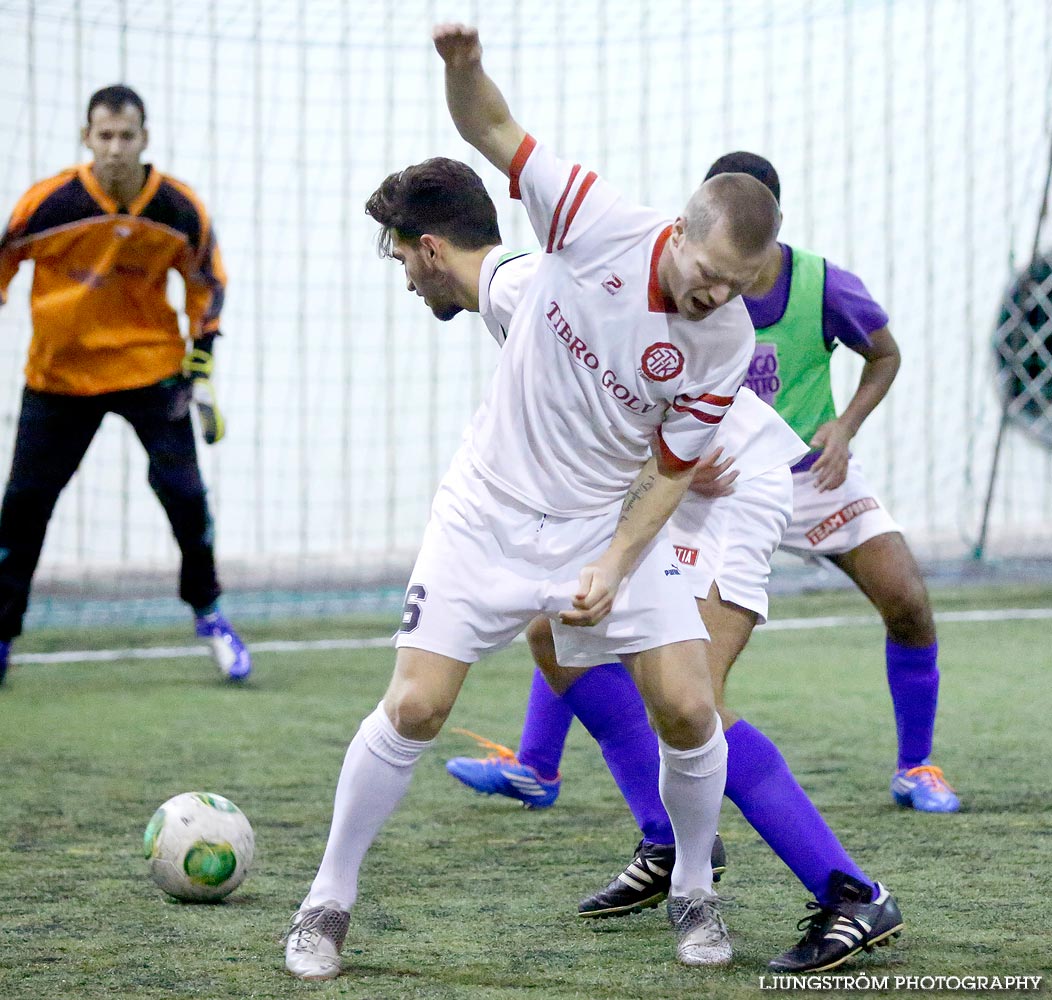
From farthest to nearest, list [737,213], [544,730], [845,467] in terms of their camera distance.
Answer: [544,730], [845,467], [737,213]

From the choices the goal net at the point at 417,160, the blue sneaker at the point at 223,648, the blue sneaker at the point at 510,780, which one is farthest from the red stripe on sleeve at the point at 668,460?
the goal net at the point at 417,160

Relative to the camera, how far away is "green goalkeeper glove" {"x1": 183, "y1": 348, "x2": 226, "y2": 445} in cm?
584

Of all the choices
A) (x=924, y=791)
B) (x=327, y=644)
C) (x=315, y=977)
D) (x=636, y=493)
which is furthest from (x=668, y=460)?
(x=327, y=644)

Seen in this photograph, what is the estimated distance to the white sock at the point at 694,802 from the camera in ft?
8.91

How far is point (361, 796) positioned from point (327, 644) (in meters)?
4.89

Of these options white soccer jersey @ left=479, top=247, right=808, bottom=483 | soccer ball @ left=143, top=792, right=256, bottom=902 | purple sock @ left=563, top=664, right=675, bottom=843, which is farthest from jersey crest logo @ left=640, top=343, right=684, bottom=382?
soccer ball @ left=143, top=792, right=256, bottom=902

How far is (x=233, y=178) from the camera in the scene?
886cm

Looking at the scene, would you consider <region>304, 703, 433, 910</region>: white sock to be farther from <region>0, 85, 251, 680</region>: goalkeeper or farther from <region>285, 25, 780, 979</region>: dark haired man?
<region>0, 85, 251, 680</region>: goalkeeper

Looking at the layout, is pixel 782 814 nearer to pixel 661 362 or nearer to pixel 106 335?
pixel 661 362

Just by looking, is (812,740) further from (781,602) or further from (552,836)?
(781,602)

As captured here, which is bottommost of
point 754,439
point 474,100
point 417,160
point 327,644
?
point 327,644

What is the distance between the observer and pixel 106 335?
227 inches

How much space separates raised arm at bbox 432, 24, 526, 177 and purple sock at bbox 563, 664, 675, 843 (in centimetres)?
110

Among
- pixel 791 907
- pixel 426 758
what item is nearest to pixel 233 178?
pixel 426 758
